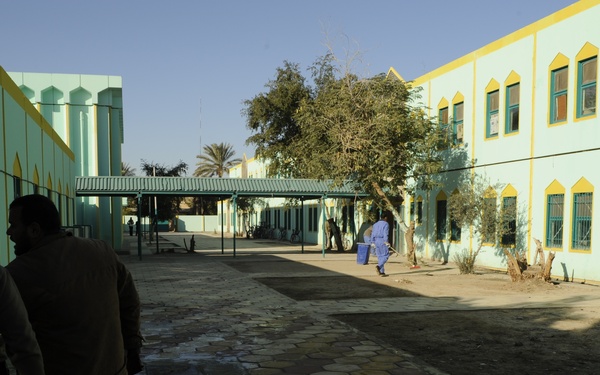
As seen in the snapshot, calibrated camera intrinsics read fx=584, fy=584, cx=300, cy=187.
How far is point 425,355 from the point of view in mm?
7230

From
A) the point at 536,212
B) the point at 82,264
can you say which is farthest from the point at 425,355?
the point at 536,212

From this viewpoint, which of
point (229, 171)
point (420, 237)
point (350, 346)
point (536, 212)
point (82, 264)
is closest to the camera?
point (82, 264)

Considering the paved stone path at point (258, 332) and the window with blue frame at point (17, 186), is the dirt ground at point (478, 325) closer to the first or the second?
the paved stone path at point (258, 332)

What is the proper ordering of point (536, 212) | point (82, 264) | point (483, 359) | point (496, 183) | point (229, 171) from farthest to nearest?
1. point (229, 171)
2. point (496, 183)
3. point (536, 212)
4. point (483, 359)
5. point (82, 264)

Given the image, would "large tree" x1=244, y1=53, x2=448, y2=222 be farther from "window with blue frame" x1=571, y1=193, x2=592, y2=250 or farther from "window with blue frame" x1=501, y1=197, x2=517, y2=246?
"window with blue frame" x1=571, y1=193, x2=592, y2=250

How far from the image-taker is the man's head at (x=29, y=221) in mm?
2756

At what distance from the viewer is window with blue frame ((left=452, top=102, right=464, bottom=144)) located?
20891 mm

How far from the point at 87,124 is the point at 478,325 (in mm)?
22185

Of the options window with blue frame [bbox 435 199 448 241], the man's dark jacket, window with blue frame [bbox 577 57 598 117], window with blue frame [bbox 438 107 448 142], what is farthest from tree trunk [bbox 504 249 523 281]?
the man's dark jacket

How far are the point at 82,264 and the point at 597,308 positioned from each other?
34.8 feet

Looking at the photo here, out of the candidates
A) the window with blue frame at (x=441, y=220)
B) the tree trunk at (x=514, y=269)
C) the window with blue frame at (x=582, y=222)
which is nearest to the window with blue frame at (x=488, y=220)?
the window with blue frame at (x=582, y=222)

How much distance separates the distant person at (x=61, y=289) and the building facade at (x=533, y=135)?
1416cm

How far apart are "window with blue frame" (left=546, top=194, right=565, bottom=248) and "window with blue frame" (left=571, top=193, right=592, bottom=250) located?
1.62 ft

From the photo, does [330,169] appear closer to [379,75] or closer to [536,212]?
[379,75]
